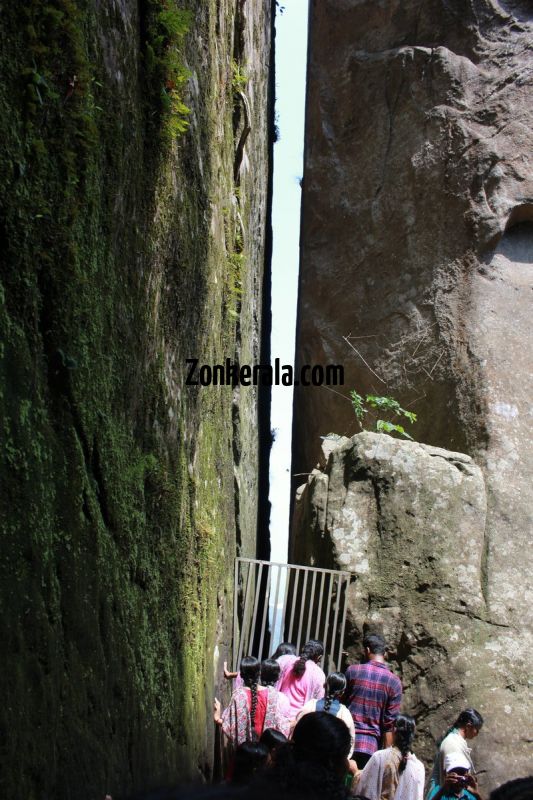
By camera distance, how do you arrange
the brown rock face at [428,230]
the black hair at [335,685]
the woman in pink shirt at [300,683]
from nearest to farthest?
the black hair at [335,685] < the woman in pink shirt at [300,683] < the brown rock face at [428,230]

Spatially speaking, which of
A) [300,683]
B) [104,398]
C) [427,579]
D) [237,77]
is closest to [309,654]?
[300,683]

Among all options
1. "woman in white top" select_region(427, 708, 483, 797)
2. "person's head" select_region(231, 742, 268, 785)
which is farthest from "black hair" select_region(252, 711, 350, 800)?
"woman in white top" select_region(427, 708, 483, 797)

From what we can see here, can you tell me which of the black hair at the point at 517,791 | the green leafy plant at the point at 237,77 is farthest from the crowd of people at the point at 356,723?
the green leafy plant at the point at 237,77

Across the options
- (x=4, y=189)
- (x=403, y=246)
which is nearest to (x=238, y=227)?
(x=403, y=246)

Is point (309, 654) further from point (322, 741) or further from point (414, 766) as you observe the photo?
point (322, 741)

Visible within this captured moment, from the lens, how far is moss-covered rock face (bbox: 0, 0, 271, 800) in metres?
2.27

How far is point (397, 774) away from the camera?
4516mm

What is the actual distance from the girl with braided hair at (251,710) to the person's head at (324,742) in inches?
102

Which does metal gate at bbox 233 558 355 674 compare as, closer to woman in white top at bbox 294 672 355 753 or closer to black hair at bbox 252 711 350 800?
woman in white top at bbox 294 672 355 753

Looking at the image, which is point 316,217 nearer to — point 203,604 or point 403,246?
point 403,246

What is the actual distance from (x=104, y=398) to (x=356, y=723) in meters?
3.36

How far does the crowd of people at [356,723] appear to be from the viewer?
14.6ft

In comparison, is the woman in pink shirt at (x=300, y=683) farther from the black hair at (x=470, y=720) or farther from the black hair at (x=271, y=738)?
the black hair at (x=271, y=738)

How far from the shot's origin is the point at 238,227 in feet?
25.0
